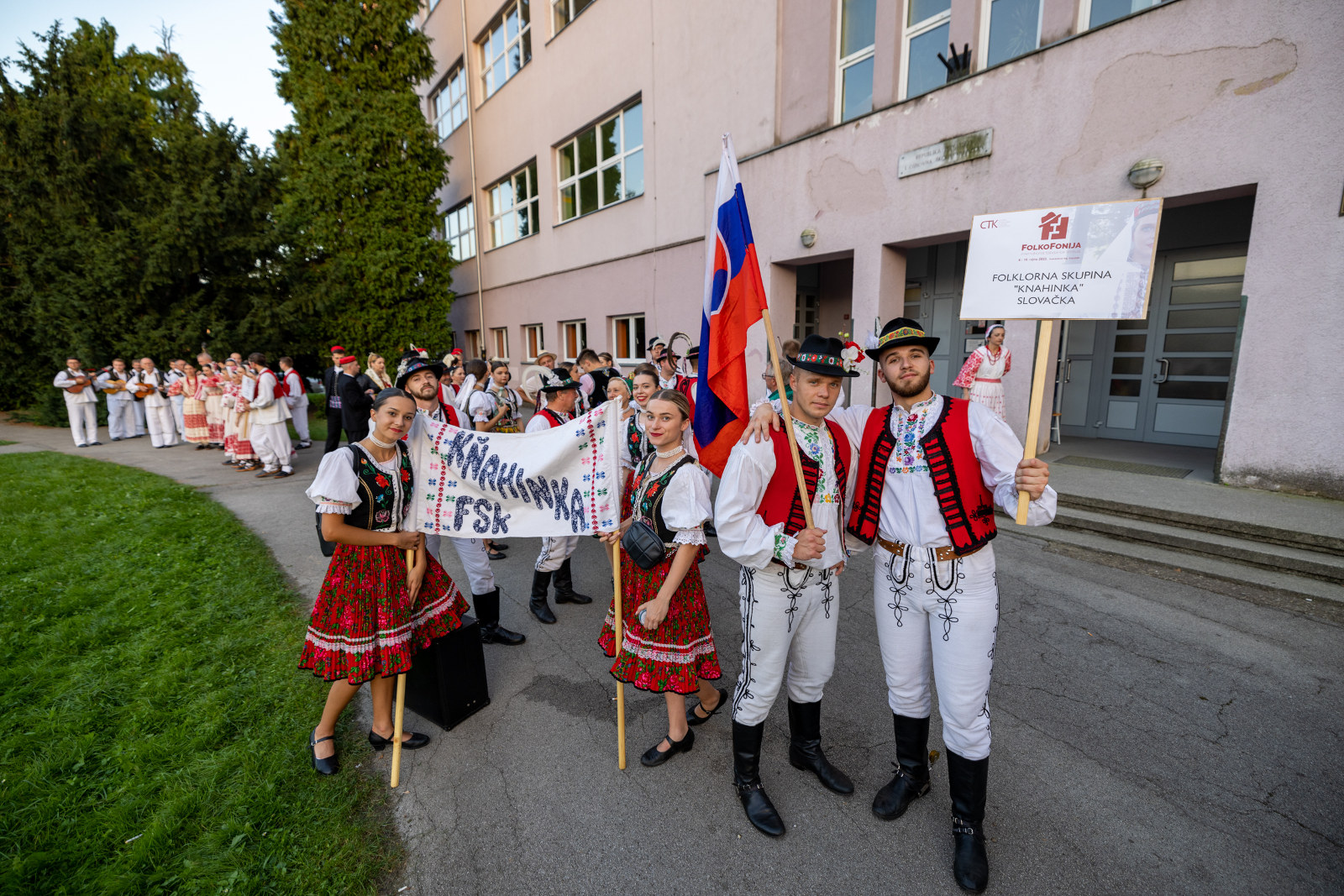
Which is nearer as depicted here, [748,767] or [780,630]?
[780,630]

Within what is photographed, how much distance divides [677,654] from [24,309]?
80.3 ft

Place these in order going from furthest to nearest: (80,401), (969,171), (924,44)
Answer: (80,401) → (924,44) → (969,171)

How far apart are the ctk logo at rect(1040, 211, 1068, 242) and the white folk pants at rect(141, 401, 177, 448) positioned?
58.9 feet

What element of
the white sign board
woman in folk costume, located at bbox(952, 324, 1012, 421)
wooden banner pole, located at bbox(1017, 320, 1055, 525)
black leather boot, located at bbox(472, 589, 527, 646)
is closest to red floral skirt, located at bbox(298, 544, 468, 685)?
black leather boot, located at bbox(472, 589, 527, 646)

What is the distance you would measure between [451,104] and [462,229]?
4.53 metres

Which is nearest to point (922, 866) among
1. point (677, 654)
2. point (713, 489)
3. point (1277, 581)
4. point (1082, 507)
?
point (677, 654)

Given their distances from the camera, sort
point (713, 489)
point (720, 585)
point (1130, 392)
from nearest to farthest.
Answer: point (720, 585)
point (713, 489)
point (1130, 392)

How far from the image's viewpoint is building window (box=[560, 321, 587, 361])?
16.6m

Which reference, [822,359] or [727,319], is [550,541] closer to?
[727,319]

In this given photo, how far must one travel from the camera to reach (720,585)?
542cm

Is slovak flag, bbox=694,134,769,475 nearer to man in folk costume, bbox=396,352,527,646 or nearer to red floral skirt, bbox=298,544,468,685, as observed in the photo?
red floral skirt, bbox=298,544,468,685

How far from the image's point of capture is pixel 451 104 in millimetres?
21953

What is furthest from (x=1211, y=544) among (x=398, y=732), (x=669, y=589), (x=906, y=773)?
(x=398, y=732)

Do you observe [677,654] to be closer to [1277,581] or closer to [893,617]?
[893,617]
